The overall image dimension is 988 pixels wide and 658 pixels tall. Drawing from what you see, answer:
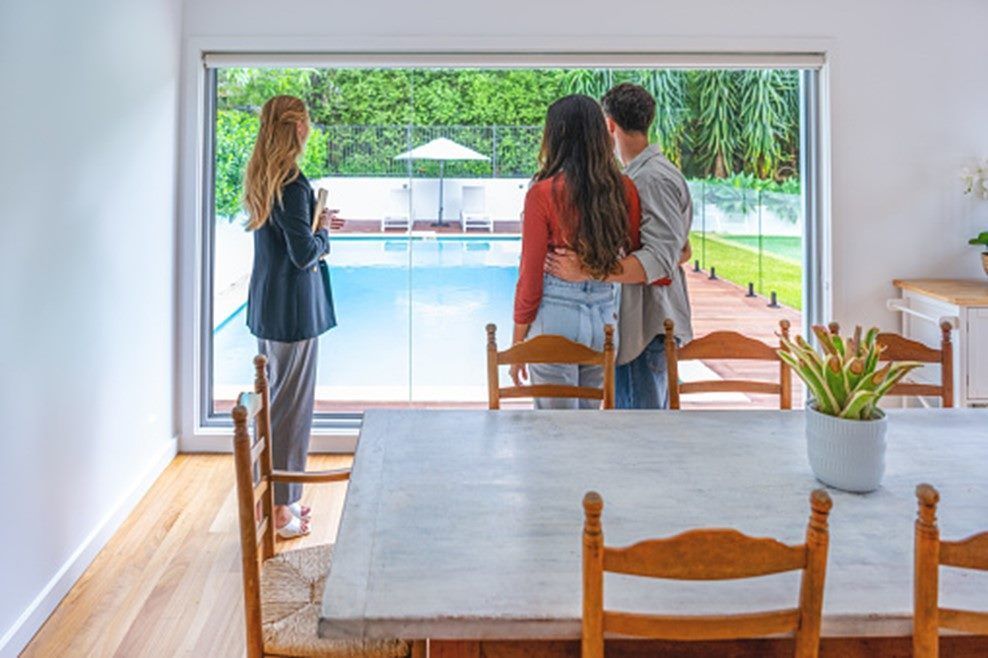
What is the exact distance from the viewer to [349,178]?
389 cm

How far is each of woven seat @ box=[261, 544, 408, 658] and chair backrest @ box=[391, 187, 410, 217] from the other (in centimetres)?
236

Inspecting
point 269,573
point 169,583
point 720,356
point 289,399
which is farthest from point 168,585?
point 720,356

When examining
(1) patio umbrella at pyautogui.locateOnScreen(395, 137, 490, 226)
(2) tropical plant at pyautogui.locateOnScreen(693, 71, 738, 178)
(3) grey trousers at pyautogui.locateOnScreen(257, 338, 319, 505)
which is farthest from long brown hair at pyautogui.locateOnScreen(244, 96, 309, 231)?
(2) tropical plant at pyautogui.locateOnScreen(693, 71, 738, 178)

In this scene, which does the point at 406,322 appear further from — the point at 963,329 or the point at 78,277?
the point at 963,329

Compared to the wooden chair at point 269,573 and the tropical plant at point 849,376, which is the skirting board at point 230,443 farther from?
the tropical plant at point 849,376

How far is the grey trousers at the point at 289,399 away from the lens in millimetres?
2807

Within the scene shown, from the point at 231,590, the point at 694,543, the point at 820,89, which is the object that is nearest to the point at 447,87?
the point at 820,89

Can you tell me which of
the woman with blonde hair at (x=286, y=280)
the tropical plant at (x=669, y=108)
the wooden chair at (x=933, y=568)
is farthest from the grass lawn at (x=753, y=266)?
the wooden chair at (x=933, y=568)

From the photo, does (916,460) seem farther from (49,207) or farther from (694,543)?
(49,207)

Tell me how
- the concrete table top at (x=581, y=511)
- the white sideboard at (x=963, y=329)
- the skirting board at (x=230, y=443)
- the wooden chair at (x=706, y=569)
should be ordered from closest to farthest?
the wooden chair at (x=706, y=569)
the concrete table top at (x=581, y=511)
the white sideboard at (x=963, y=329)
the skirting board at (x=230, y=443)

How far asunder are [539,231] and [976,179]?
104 inches

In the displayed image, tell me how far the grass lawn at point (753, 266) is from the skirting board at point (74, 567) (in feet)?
9.33

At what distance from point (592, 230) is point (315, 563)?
1144 mm

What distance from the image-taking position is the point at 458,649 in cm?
110
